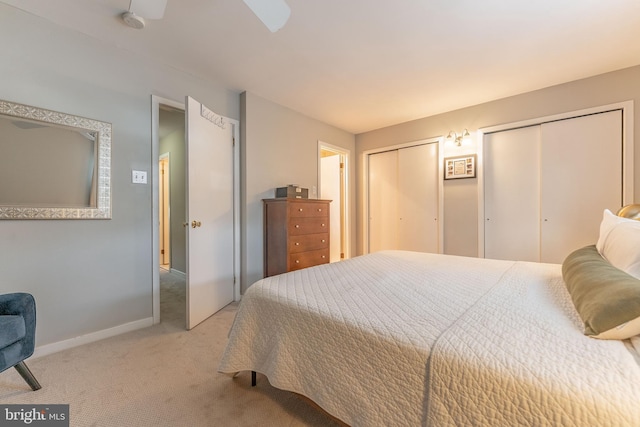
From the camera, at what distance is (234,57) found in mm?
2318

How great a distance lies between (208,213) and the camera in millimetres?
2547

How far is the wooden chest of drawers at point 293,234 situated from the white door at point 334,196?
4.41 ft

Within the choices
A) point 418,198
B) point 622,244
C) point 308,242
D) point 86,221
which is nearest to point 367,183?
point 418,198

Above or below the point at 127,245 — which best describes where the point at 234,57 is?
above

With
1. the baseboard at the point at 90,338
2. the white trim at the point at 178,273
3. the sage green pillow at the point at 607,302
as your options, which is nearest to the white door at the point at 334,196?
the white trim at the point at 178,273

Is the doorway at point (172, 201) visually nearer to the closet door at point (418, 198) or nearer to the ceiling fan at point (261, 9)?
the ceiling fan at point (261, 9)

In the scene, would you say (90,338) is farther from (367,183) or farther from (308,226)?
(367,183)

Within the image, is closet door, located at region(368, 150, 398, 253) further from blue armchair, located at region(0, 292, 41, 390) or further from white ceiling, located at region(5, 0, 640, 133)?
blue armchair, located at region(0, 292, 41, 390)

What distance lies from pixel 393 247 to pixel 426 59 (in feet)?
8.97

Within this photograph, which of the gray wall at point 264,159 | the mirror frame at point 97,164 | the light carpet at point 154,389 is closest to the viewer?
the light carpet at point 154,389

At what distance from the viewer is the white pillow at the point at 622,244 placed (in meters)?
1.09

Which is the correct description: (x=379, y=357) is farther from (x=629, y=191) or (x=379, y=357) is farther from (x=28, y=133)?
(x=629, y=191)

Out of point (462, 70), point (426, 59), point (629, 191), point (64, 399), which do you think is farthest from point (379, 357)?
point (629, 191)

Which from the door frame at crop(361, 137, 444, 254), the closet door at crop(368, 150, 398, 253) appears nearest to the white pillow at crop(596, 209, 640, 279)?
the door frame at crop(361, 137, 444, 254)
